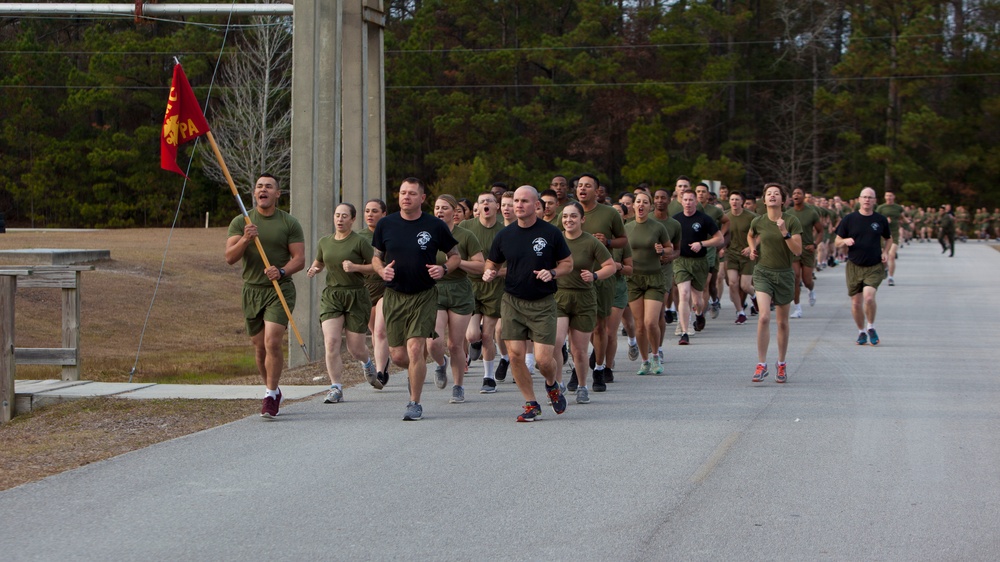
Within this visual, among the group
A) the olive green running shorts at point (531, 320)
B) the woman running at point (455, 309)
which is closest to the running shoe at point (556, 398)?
the olive green running shorts at point (531, 320)

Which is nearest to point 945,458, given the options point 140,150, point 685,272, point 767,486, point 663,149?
point 767,486

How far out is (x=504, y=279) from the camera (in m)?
12.5

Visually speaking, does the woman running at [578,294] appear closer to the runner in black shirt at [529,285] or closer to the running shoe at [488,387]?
the runner in black shirt at [529,285]

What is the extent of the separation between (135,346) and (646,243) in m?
11.3

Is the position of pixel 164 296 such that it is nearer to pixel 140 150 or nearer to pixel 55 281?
pixel 55 281

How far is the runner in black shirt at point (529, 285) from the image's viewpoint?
33.5 feet

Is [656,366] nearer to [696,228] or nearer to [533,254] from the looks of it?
[696,228]

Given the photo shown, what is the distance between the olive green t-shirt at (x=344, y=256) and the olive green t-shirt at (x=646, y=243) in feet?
10.5

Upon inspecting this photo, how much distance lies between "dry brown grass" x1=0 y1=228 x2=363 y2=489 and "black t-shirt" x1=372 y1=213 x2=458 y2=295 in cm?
212

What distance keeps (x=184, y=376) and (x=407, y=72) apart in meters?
45.2

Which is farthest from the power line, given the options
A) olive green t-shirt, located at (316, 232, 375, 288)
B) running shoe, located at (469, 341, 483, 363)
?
olive green t-shirt, located at (316, 232, 375, 288)

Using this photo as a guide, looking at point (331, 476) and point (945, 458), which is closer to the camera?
point (331, 476)

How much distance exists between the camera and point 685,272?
56.1 ft

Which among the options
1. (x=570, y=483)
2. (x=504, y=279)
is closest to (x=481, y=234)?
(x=504, y=279)
